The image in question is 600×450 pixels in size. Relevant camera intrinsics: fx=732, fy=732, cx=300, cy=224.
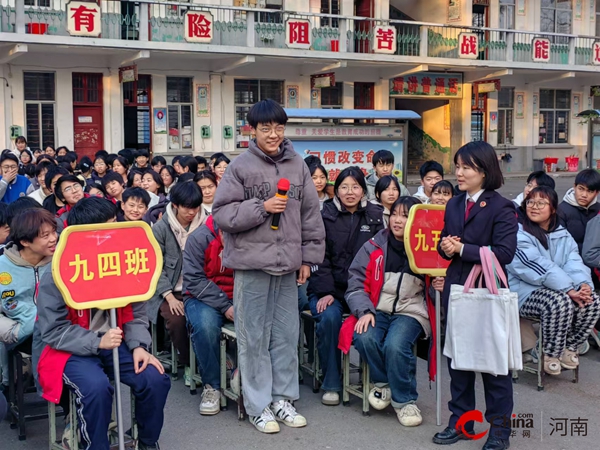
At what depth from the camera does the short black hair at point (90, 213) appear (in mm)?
3514

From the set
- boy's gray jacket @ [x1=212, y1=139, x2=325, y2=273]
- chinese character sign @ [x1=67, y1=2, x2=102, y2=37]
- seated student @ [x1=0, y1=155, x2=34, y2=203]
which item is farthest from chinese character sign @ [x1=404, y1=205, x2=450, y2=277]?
chinese character sign @ [x1=67, y1=2, x2=102, y2=37]

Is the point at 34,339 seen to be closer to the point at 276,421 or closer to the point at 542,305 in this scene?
the point at 276,421

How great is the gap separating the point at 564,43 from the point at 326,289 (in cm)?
1979

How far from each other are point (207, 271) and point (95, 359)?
1.21m

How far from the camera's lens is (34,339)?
137 inches

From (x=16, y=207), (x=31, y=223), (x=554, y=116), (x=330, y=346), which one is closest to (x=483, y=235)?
(x=330, y=346)

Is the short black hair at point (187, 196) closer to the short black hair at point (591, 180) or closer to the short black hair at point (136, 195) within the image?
the short black hair at point (136, 195)

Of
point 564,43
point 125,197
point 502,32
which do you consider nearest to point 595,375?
point 125,197

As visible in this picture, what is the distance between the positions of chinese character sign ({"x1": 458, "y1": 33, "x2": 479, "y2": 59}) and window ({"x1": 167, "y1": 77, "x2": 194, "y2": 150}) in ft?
23.4

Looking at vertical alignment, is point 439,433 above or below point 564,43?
below

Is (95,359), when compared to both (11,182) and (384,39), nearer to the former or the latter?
(11,182)

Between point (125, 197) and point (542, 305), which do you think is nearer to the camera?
point (542, 305)

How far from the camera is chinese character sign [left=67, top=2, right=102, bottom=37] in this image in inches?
557

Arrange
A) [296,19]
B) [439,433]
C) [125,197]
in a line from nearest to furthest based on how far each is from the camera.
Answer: [439,433] → [125,197] → [296,19]
